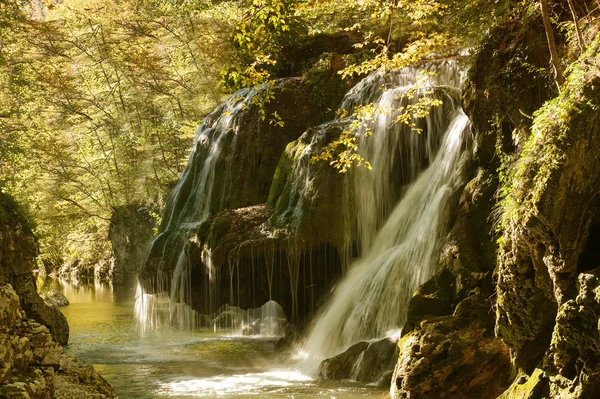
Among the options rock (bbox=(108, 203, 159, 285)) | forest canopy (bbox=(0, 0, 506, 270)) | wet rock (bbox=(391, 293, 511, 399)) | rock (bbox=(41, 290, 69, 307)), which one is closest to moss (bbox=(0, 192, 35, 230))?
wet rock (bbox=(391, 293, 511, 399))

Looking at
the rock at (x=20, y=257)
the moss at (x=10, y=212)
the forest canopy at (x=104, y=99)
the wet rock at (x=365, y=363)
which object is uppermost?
the forest canopy at (x=104, y=99)

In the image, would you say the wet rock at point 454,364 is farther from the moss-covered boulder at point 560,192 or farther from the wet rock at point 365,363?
the moss-covered boulder at point 560,192

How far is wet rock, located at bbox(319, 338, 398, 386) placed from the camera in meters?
8.54

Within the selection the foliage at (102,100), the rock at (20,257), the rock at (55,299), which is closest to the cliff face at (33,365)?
the rock at (20,257)

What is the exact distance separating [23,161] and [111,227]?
5.58m

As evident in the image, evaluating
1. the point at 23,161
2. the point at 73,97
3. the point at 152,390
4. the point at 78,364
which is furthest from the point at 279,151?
the point at 73,97

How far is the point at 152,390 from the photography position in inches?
357

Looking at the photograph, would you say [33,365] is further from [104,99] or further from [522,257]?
[104,99]

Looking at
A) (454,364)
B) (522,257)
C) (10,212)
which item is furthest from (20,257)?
(522,257)

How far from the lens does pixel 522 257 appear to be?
564 centimetres

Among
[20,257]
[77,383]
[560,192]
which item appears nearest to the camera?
[560,192]

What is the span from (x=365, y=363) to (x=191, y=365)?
3.62 metres

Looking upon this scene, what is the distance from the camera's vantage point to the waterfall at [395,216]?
952 cm

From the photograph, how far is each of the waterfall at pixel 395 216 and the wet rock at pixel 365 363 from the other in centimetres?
54
